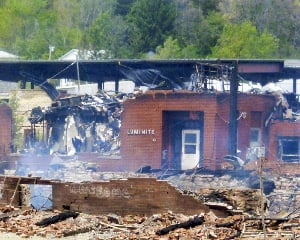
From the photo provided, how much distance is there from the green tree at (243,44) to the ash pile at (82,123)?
32027 millimetres

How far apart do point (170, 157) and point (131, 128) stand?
2281 mm

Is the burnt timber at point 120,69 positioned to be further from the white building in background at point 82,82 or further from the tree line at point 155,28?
the tree line at point 155,28

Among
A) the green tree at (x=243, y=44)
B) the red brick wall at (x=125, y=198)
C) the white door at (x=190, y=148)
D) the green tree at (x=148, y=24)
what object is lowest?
the red brick wall at (x=125, y=198)

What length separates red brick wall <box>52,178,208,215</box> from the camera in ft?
99.6

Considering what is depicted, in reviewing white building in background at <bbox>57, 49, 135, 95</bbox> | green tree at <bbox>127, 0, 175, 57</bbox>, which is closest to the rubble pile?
white building in background at <bbox>57, 49, 135, 95</bbox>

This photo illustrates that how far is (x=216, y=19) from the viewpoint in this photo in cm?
9725

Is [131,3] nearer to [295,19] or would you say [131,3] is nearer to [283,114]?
[295,19]

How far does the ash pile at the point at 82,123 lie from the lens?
5200 cm

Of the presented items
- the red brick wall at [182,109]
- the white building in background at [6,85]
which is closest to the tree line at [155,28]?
the white building in background at [6,85]

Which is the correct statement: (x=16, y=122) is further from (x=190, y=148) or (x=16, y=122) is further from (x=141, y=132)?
(x=190, y=148)

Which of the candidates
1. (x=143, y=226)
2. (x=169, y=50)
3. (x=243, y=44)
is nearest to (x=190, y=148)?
(x=143, y=226)

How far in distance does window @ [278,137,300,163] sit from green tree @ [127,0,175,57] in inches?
1591

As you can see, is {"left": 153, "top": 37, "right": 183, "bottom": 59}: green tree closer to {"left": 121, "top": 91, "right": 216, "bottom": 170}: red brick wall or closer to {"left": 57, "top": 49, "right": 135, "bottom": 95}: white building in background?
{"left": 57, "top": 49, "right": 135, "bottom": 95}: white building in background

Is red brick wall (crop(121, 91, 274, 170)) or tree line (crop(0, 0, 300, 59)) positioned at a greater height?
tree line (crop(0, 0, 300, 59))
